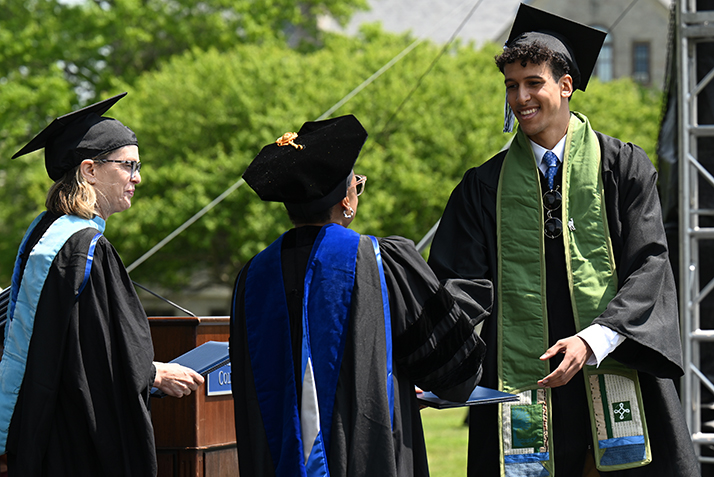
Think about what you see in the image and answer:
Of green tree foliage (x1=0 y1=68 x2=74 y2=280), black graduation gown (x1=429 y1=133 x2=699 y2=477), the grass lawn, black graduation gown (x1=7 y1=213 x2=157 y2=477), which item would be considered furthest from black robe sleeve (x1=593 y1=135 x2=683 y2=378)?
green tree foliage (x1=0 y1=68 x2=74 y2=280)

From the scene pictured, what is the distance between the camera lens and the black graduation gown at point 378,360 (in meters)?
2.22

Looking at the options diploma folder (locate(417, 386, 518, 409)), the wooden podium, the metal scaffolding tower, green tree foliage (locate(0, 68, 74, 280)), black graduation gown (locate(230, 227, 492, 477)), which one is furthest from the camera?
green tree foliage (locate(0, 68, 74, 280))

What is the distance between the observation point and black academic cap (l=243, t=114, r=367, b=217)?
231 cm

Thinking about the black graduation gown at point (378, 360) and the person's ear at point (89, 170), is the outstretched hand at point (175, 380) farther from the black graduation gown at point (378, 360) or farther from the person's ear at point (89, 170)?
the person's ear at point (89, 170)

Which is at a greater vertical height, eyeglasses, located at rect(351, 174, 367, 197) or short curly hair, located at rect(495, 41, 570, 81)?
short curly hair, located at rect(495, 41, 570, 81)

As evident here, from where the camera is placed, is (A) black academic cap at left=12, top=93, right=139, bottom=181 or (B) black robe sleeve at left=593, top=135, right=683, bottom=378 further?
(A) black academic cap at left=12, top=93, right=139, bottom=181

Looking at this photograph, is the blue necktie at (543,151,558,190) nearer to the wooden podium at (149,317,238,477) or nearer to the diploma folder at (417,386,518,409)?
the diploma folder at (417,386,518,409)

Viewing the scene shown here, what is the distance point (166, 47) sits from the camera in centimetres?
2106

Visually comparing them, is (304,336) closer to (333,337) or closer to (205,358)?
(333,337)

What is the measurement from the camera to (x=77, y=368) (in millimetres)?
2588

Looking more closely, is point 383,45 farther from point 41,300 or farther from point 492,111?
point 41,300

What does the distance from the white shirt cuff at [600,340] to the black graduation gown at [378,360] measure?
35 centimetres

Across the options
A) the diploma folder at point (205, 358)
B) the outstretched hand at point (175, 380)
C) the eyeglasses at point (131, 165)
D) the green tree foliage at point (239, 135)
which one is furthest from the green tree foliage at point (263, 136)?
the outstretched hand at point (175, 380)

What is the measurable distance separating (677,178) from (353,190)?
141 inches
